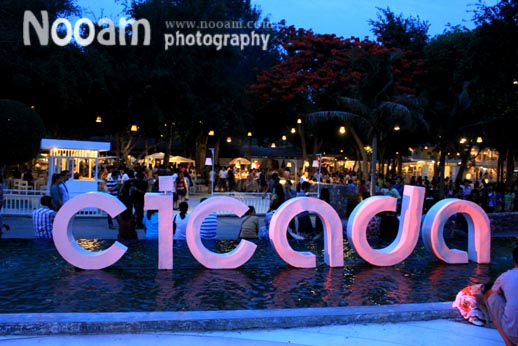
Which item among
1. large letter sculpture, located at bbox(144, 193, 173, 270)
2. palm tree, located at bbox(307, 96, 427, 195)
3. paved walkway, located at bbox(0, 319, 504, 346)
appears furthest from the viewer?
palm tree, located at bbox(307, 96, 427, 195)

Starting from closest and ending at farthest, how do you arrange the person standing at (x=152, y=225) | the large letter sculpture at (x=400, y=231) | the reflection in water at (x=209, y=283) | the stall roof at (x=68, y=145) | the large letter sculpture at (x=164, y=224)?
the reflection in water at (x=209, y=283)
the large letter sculpture at (x=164, y=224)
the large letter sculpture at (x=400, y=231)
the person standing at (x=152, y=225)
the stall roof at (x=68, y=145)

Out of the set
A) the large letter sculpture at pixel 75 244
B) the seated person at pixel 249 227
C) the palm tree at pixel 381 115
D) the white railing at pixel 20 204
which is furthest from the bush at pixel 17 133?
the palm tree at pixel 381 115

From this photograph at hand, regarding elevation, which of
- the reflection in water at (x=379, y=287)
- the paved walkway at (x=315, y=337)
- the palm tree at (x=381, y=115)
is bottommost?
the paved walkway at (x=315, y=337)

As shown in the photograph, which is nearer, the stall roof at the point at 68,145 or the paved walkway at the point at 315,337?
the paved walkway at the point at 315,337

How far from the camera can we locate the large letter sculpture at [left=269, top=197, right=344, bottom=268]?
909cm

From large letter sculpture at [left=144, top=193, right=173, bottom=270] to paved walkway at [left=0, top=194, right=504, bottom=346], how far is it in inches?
119

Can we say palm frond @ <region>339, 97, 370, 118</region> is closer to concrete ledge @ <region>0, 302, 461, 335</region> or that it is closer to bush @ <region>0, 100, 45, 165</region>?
bush @ <region>0, 100, 45, 165</region>

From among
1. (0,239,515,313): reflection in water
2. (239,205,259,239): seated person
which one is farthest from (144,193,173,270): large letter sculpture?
(239,205,259,239): seated person

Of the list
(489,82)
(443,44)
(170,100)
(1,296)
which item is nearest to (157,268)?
(1,296)

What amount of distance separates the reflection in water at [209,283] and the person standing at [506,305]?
2361 mm

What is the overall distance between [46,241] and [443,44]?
26406 millimetres

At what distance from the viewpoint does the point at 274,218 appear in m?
9.09

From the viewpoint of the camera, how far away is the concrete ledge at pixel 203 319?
562 centimetres

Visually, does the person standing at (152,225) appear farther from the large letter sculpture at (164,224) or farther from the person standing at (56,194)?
the person standing at (56,194)
